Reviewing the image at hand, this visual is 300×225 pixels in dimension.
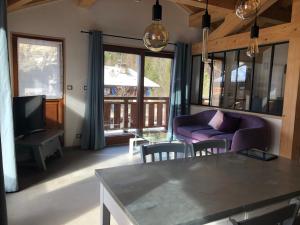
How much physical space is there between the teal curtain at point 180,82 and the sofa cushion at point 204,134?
1.13 metres

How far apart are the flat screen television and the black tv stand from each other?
4.1 inches

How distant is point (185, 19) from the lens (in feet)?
19.8

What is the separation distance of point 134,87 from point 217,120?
195 centimetres

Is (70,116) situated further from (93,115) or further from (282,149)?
(282,149)

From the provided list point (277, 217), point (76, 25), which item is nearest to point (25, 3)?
point (76, 25)

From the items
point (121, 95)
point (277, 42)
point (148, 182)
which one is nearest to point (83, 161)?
point (121, 95)

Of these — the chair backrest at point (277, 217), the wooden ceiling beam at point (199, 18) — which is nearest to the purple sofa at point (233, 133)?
the wooden ceiling beam at point (199, 18)

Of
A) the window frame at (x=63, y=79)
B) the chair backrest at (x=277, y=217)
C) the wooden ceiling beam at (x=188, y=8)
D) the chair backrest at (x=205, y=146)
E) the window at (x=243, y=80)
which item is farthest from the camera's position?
the wooden ceiling beam at (x=188, y=8)

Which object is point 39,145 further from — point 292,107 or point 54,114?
point 292,107

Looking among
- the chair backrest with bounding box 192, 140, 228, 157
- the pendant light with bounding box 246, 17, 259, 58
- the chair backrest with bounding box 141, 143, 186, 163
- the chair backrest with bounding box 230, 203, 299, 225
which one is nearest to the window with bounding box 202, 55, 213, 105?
the pendant light with bounding box 246, 17, 259, 58

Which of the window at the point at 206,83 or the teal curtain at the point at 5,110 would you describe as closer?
the teal curtain at the point at 5,110

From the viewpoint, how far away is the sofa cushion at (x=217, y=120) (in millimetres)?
4865

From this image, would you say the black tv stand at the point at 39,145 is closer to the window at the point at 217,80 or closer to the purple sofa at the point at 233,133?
the purple sofa at the point at 233,133

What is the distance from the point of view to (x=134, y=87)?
18.6 feet
